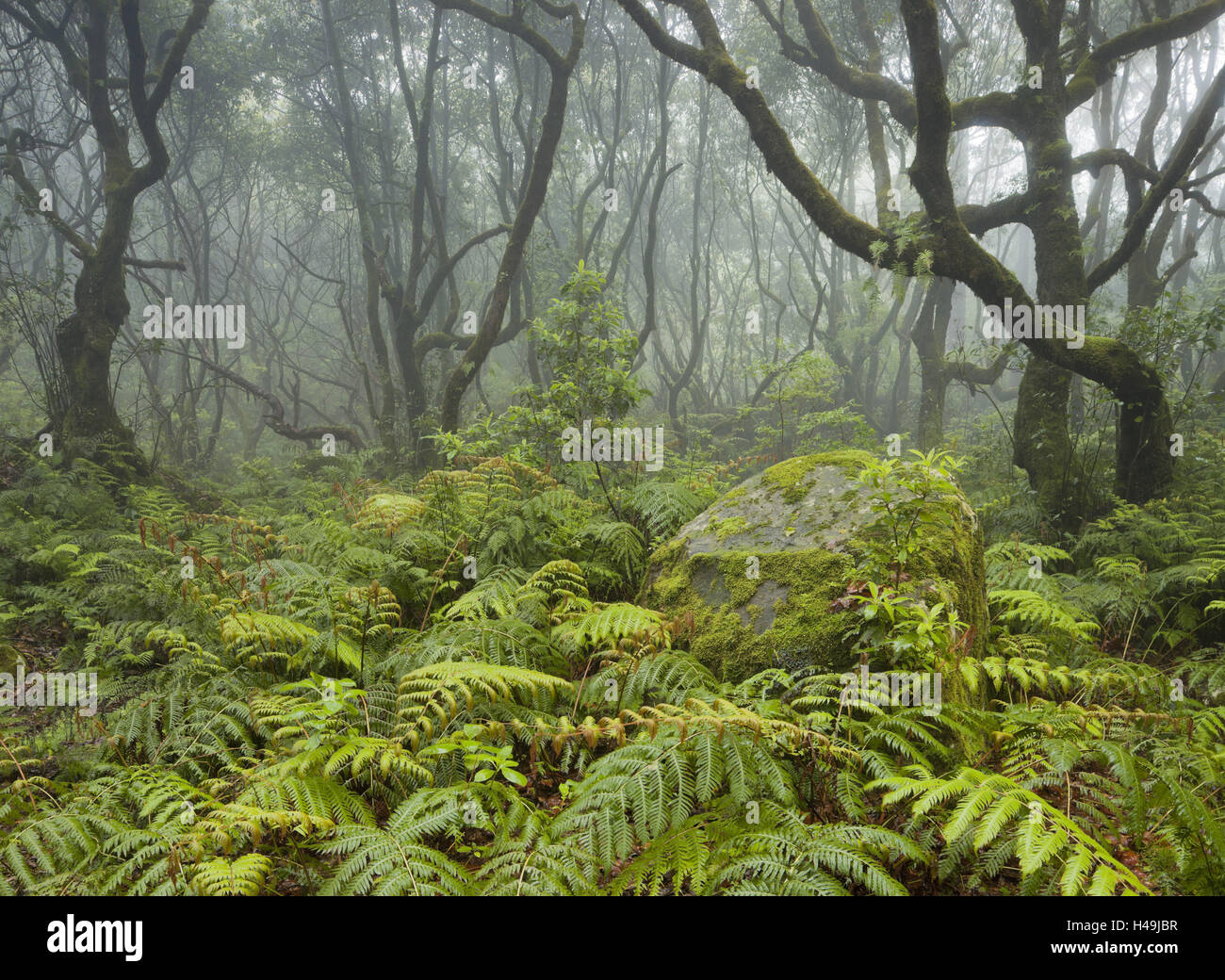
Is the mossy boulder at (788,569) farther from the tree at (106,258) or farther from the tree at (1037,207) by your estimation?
the tree at (106,258)

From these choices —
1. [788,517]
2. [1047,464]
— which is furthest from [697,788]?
[1047,464]

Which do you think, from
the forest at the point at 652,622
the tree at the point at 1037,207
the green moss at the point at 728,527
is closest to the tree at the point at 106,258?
the forest at the point at 652,622

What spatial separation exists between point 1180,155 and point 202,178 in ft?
99.7

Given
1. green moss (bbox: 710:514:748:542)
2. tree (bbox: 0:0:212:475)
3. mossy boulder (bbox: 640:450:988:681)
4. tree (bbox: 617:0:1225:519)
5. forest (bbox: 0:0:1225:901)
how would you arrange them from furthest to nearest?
tree (bbox: 0:0:212:475) < tree (bbox: 617:0:1225:519) < green moss (bbox: 710:514:748:542) < mossy boulder (bbox: 640:450:988:681) < forest (bbox: 0:0:1225:901)

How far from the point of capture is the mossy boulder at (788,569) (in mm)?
3367

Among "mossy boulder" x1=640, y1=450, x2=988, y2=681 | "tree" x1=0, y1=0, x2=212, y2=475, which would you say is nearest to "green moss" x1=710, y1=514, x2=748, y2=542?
"mossy boulder" x1=640, y1=450, x2=988, y2=681

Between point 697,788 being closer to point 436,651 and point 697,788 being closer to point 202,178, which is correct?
point 436,651

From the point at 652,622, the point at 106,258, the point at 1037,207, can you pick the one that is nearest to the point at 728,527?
the point at 652,622

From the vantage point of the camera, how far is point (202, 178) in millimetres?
25203

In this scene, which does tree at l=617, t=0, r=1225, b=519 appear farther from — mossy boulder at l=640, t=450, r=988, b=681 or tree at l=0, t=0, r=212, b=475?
tree at l=0, t=0, r=212, b=475

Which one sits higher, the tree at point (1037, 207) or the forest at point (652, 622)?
the tree at point (1037, 207)

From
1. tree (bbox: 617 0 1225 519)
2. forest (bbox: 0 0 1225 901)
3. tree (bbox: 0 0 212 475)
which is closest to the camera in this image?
forest (bbox: 0 0 1225 901)

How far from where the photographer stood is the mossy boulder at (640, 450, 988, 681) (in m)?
3.37
